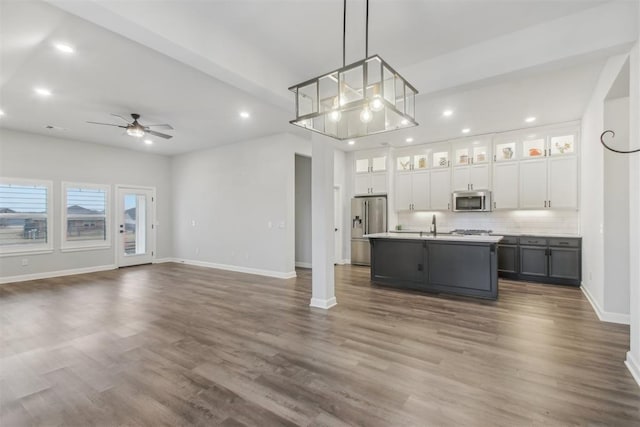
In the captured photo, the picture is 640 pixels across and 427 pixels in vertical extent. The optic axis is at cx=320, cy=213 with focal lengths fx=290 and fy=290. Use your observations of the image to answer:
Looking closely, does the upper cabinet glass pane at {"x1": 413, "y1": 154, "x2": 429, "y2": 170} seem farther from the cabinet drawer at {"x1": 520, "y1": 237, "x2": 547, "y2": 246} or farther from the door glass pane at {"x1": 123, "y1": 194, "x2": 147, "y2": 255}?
the door glass pane at {"x1": 123, "y1": 194, "x2": 147, "y2": 255}

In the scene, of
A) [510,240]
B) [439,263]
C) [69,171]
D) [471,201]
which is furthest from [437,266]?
[69,171]

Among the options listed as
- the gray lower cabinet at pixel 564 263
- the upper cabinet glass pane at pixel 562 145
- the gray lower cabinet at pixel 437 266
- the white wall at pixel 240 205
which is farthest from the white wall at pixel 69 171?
the upper cabinet glass pane at pixel 562 145

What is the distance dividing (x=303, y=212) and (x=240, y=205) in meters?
1.66

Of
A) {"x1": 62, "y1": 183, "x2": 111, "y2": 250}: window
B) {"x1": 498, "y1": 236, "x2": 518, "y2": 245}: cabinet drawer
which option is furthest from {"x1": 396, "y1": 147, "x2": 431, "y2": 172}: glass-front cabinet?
{"x1": 62, "y1": 183, "x2": 111, "y2": 250}: window

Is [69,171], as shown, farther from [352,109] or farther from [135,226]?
[352,109]

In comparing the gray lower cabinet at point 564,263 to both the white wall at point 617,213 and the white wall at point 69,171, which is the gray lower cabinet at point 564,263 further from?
the white wall at point 69,171

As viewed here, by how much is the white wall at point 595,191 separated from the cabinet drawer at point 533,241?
574 mm

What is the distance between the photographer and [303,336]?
313 centimetres

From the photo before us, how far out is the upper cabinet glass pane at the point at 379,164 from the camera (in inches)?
295

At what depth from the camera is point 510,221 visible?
626 centimetres

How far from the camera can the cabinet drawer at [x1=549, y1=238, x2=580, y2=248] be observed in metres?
5.19

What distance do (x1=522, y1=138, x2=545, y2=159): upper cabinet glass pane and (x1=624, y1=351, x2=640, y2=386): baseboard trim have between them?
4422mm

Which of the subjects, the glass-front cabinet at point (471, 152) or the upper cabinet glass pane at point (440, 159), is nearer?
the glass-front cabinet at point (471, 152)

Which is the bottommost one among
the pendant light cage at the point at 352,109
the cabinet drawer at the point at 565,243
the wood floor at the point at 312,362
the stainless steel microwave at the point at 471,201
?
the wood floor at the point at 312,362
